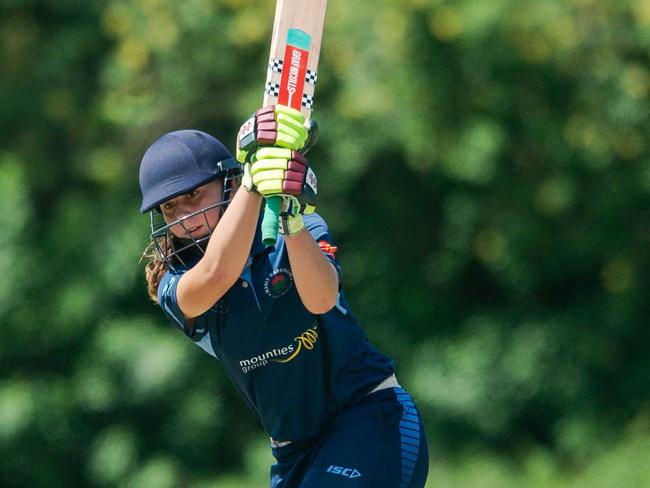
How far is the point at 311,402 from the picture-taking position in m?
3.21

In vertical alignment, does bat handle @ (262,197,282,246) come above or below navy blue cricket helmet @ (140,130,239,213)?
below

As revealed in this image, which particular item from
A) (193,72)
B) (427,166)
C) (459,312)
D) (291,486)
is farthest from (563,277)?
(291,486)

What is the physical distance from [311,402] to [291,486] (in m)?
0.25

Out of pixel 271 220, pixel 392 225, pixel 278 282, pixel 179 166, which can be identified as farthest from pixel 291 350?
pixel 392 225

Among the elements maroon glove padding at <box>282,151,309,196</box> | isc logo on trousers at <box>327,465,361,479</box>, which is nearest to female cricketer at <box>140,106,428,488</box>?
isc logo on trousers at <box>327,465,361,479</box>

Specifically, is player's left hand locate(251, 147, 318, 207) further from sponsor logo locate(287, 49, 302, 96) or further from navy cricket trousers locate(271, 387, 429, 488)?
navy cricket trousers locate(271, 387, 429, 488)

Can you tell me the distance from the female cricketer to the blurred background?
12.9ft

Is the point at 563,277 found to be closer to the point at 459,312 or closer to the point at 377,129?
the point at 459,312

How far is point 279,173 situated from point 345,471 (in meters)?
0.74

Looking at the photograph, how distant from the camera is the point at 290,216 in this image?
9.51 feet

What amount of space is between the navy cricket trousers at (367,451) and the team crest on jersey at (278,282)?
34cm

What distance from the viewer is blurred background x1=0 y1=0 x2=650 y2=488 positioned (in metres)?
7.16

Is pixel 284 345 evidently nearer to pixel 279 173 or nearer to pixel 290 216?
pixel 290 216

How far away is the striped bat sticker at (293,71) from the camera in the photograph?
3080mm
